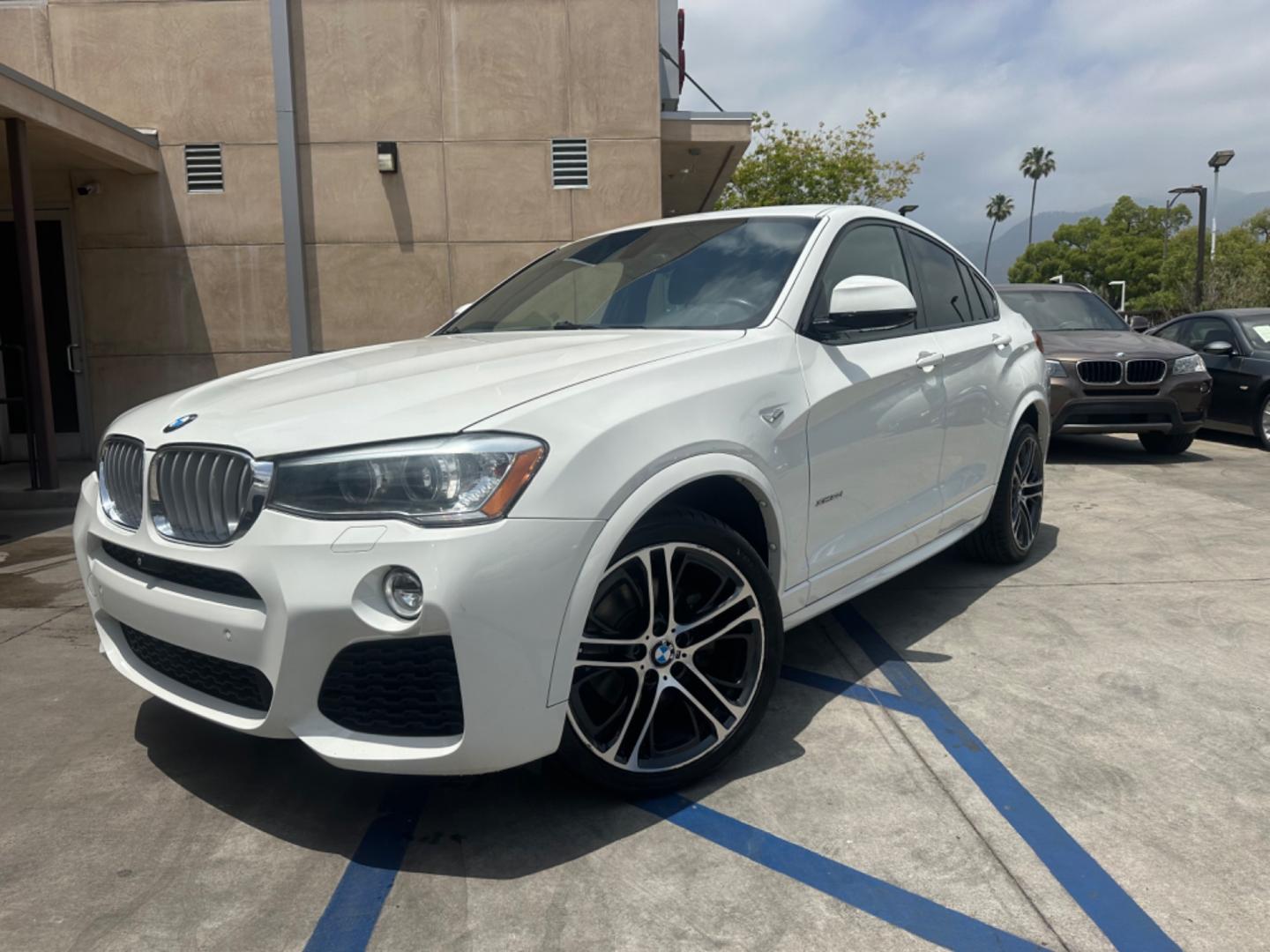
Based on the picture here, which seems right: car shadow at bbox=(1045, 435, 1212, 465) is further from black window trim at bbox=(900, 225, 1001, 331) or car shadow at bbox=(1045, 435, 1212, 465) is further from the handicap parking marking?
the handicap parking marking

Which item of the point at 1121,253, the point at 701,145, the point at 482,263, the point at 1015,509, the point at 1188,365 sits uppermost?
the point at 1121,253

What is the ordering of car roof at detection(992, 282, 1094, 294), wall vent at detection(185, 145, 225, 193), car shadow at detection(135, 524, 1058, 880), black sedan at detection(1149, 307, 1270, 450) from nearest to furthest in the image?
car shadow at detection(135, 524, 1058, 880) → black sedan at detection(1149, 307, 1270, 450) → car roof at detection(992, 282, 1094, 294) → wall vent at detection(185, 145, 225, 193)

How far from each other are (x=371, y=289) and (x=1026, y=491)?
8.03 metres

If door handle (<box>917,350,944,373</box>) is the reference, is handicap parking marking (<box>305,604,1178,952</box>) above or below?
below

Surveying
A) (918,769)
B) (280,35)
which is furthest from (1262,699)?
(280,35)

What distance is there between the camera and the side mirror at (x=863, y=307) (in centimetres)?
319

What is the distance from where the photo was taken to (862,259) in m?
3.79

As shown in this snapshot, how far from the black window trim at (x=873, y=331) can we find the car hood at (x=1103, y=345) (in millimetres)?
5247

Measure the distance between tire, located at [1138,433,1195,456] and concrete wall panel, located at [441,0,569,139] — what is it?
695cm

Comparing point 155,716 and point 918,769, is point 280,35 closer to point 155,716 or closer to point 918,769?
point 155,716

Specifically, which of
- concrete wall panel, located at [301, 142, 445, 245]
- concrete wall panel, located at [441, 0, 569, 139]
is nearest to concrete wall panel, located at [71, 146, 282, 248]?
concrete wall panel, located at [301, 142, 445, 245]

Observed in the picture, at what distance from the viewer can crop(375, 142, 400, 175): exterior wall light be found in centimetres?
1074

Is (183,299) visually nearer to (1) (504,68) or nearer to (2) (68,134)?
(2) (68,134)

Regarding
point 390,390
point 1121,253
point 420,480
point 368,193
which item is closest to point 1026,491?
point 390,390
